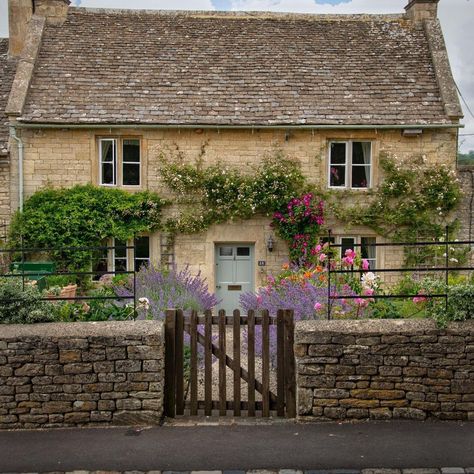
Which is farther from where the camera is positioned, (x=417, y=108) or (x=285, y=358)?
(x=417, y=108)

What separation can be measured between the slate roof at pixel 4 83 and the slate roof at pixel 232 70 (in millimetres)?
979

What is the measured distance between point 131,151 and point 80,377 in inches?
368

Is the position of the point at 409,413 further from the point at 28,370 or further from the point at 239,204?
the point at 239,204

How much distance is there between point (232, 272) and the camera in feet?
49.9

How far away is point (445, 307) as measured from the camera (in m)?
6.79

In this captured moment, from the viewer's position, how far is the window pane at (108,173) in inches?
591

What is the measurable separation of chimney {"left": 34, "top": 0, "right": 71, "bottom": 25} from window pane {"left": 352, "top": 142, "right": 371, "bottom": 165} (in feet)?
30.8

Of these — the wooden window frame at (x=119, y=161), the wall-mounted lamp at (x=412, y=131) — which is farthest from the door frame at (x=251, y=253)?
the wall-mounted lamp at (x=412, y=131)

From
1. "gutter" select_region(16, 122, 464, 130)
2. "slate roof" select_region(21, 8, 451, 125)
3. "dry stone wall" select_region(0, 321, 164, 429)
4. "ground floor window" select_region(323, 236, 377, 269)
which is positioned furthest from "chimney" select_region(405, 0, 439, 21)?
"dry stone wall" select_region(0, 321, 164, 429)

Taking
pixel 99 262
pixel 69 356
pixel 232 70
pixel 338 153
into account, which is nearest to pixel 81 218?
pixel 99 262

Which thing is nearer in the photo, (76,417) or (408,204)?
(76,417)

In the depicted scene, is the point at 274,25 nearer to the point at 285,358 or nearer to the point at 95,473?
the point at 285,358

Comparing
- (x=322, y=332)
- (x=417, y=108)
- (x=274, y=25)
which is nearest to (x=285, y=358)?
(x=322, y=332)

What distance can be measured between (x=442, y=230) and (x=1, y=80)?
42.6ft
